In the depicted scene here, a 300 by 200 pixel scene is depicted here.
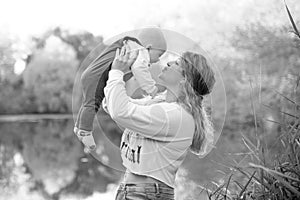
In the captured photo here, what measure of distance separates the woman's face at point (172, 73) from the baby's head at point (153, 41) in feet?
0.19

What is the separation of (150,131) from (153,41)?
18cm

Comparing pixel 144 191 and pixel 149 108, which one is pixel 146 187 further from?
pixel 149 108

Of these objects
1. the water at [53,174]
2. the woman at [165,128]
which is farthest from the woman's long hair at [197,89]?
the water at [53,174]

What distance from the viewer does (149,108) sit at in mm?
1096

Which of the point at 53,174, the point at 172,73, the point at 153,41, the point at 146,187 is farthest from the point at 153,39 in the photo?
the point at 53,174

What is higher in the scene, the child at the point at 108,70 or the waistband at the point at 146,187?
the child at the point at 108,70

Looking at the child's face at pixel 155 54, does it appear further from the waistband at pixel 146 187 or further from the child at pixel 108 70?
the waistband at pixel 146 187

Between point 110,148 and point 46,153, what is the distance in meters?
8.02

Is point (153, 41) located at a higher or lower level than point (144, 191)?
higher

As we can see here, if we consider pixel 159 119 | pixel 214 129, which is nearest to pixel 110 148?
pixel 159 119

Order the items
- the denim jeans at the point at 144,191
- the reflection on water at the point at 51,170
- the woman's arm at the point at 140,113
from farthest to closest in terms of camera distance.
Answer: the reflection on water at the point at 51,170 → the denim jeans at the point at 144,191 → the woman's arm at the point at 140,113

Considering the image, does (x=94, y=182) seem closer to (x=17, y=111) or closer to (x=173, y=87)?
(x=173, y=87)

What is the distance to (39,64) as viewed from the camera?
14.9 metres

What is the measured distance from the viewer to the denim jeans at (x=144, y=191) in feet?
3.79
